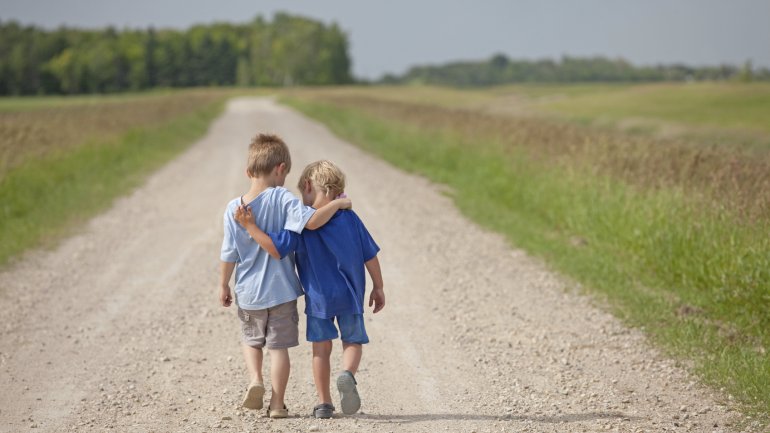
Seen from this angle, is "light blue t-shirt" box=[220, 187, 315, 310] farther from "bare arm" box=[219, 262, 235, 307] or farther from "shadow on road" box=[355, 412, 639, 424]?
"shadow on road" box=[355, 412, 639, 424]

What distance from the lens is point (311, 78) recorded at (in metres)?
153

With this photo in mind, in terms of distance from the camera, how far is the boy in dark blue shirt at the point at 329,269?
15.7ft

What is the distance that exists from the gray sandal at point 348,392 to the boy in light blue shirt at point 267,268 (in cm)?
37

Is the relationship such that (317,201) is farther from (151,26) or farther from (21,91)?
(151,26)

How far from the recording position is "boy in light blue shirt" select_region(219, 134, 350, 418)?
4793 mm

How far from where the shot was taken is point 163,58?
143 m

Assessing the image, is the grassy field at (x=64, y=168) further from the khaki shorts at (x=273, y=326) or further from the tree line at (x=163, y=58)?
A: the tree line at (x=163, y=58)

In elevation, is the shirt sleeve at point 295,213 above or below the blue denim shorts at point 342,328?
above

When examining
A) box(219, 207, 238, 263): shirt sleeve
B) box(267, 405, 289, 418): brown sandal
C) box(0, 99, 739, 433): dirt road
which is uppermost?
box(219, 207, 238, 263): shirt sleeve

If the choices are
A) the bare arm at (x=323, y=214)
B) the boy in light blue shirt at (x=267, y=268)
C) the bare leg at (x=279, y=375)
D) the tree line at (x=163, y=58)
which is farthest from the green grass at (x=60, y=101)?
the bare arm at (x=323, y=214)

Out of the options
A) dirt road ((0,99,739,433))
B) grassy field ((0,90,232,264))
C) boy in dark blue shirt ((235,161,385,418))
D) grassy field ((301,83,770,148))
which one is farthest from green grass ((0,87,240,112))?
boy in dark blue shirt ((235,161,385,418))

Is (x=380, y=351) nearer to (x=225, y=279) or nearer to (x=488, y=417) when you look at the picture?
(x=488, y=417)

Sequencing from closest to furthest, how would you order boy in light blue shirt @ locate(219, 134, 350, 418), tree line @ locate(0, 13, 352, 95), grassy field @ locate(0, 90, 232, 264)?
boy in light blue shirt @ locate(219, 134, 350, 418)
grassy field @ locate(0, 90, 232, 264)
tree line @ locate(0, 13, 352, 95)

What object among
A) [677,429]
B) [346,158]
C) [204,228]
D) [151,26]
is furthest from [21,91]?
[677,429]
